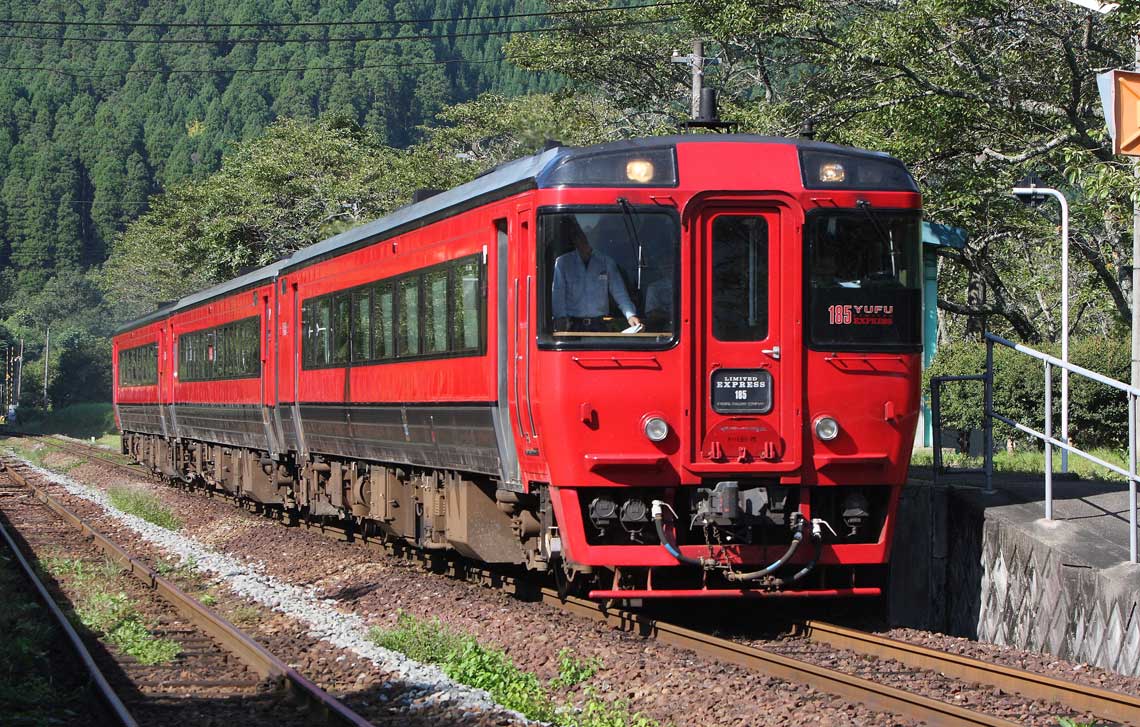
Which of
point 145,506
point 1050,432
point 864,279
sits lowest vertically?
point 145,506

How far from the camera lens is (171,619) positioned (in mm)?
10438

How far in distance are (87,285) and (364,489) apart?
387ft

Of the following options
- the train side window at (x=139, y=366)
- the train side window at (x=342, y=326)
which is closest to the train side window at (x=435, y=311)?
the train side window at (x=342, y=326)

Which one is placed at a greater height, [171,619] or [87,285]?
[87,285]

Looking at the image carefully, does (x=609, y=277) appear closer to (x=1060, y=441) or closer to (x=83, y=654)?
(x=1060, y=441)

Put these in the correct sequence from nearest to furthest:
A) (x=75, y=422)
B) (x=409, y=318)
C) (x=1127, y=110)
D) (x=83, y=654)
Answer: (x=1127, y=110), (x=83, y=654), (x=409, y=318), (x=75, y=422)

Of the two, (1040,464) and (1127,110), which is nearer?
(1127,110)

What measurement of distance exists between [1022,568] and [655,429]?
8.08 ft

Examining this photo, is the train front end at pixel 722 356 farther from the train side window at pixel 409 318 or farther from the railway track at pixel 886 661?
the train side window at pixel 409 318

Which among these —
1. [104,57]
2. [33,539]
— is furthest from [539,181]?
[104,57]

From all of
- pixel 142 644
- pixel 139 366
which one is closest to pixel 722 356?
pixel 142 644

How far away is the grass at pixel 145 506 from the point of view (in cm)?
1816

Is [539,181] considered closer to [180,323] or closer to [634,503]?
[634,503]

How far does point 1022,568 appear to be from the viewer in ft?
28.5
